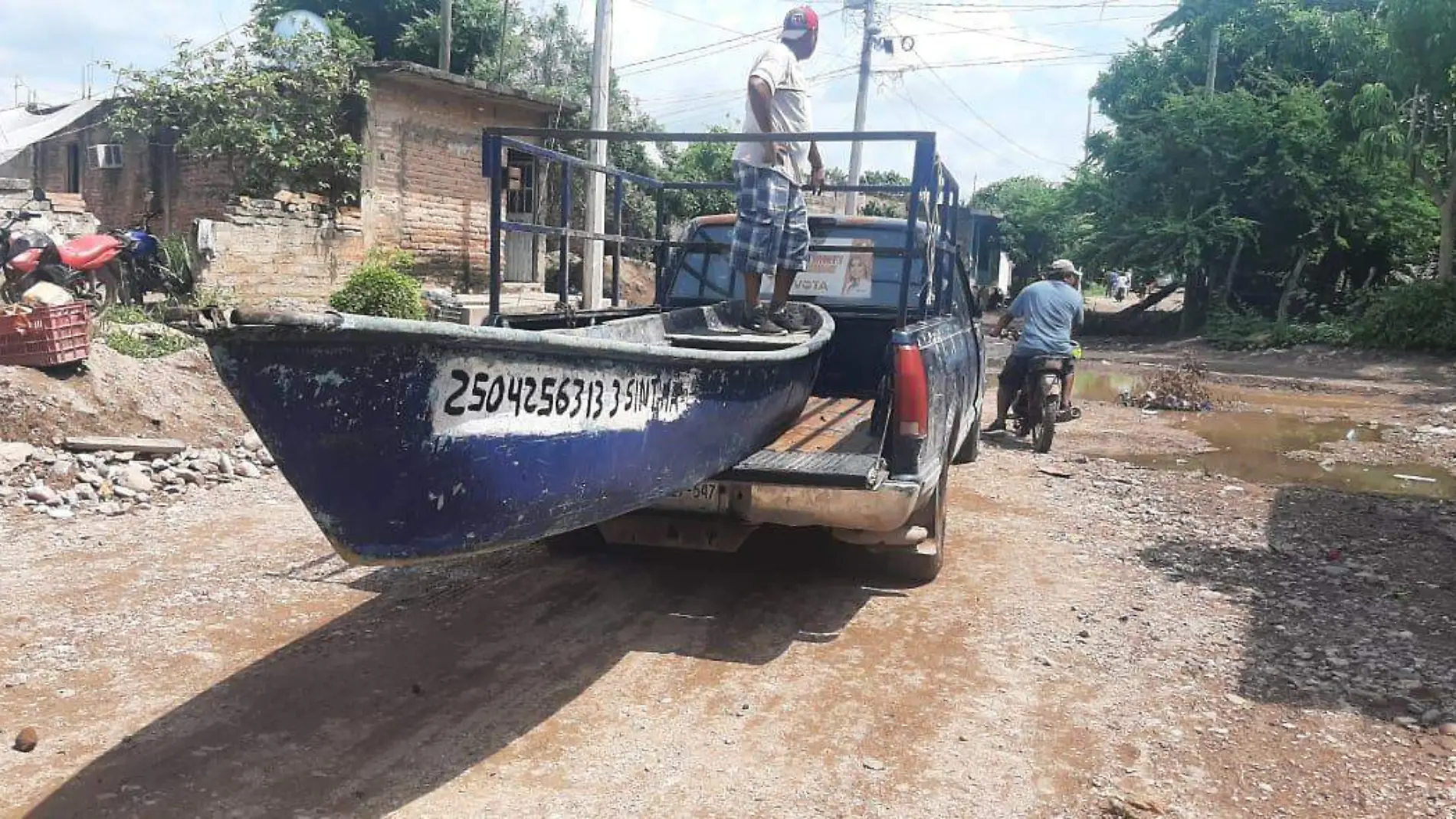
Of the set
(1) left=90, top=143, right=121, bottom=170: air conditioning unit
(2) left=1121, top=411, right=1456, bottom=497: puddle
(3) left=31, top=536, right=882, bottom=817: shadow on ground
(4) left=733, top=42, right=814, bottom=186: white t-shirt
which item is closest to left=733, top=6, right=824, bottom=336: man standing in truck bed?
(4) left=733, top=42, right=814, bottom=186: white t-shirt

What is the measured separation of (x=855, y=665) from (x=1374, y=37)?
76.2 feet

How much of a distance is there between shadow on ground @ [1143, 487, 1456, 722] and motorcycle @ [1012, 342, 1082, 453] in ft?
6.61

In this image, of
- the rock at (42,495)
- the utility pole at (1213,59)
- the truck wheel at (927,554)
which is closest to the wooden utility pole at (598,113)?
the rock at (42,495)

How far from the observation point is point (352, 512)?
267cm

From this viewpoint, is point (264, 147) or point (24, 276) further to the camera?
point (264, 147)

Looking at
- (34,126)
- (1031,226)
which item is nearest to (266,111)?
(34,126)

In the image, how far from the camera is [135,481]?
6621 millimetres

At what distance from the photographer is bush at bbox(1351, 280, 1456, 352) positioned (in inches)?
753

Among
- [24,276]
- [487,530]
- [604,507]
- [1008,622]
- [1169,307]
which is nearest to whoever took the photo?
[487,530]

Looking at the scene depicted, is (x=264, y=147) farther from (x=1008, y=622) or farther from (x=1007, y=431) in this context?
(x=1008, y=622)

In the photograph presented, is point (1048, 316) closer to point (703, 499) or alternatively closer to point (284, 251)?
point (703, 499)

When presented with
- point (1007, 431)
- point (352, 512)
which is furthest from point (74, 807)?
point (1007, 431)

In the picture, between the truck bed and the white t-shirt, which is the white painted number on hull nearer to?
the truck bed

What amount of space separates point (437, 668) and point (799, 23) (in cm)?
344
